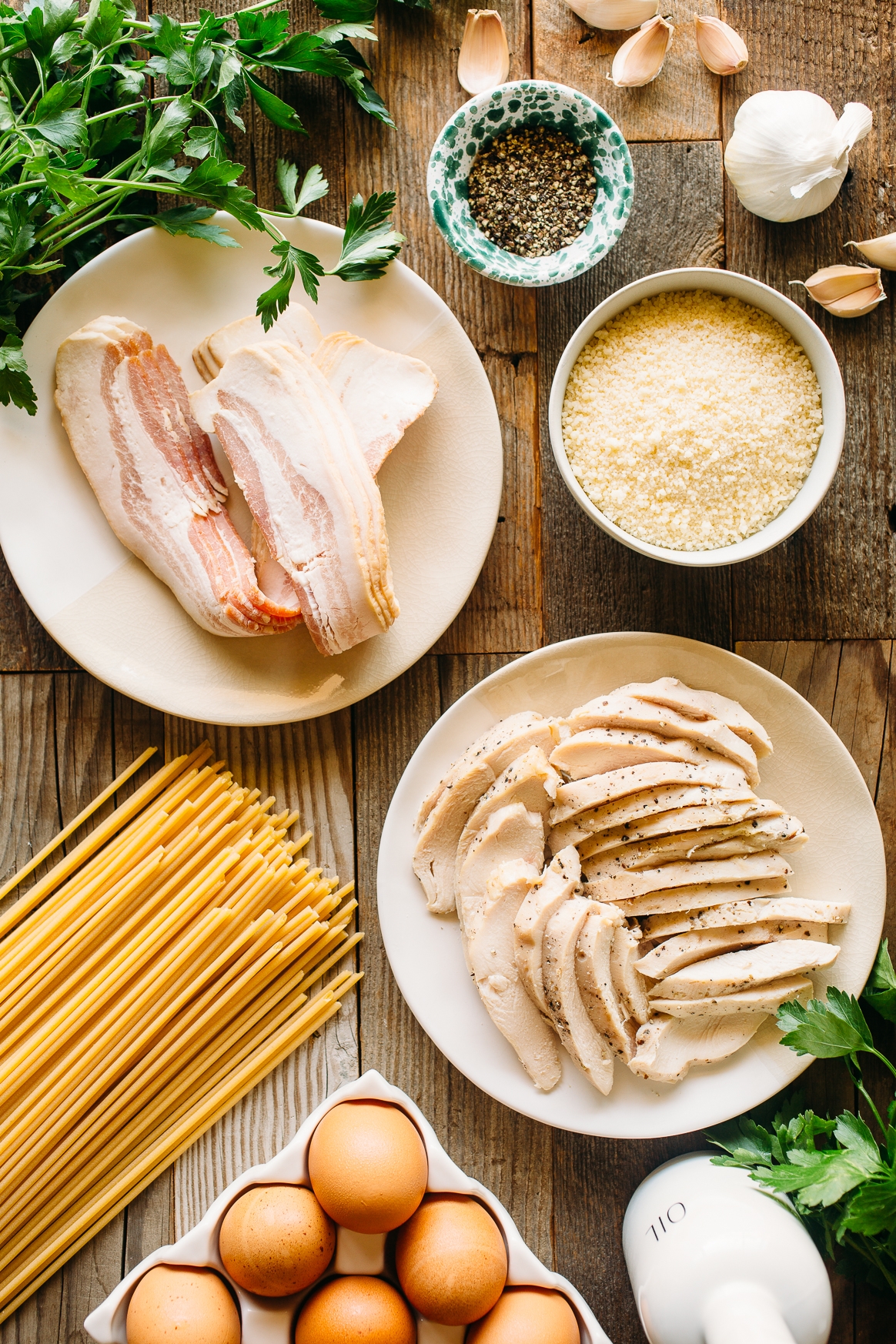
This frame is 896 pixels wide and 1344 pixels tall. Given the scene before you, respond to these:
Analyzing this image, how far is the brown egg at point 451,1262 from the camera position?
4.04 ft

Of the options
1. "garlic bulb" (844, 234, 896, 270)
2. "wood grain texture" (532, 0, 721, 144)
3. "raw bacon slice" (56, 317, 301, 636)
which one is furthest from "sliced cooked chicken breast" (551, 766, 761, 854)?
"wood grain texture" (532, 0, 721, 144)

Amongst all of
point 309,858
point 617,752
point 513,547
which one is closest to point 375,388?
point 513,547

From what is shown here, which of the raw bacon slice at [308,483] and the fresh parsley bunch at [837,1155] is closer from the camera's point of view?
the fresh parsley bunch at [837,1155]

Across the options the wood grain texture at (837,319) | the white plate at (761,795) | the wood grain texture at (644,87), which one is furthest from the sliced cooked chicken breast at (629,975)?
the wood grain texture at (644,87)

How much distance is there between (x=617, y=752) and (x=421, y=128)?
1.09 meters

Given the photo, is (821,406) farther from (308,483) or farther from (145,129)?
(145,129)

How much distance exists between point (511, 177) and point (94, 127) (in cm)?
65

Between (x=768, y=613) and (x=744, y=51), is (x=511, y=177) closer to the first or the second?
(x=744, y=51)

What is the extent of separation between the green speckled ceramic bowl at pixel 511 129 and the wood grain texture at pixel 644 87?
13 centimetres

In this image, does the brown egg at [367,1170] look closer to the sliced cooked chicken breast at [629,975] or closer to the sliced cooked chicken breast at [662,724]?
the sliced cooked chicken breast at [629,975]

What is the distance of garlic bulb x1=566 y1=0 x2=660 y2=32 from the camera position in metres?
1.46

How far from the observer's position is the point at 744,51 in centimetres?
148

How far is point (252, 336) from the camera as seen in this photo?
1.42 meters

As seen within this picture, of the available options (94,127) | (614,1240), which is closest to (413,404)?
(94,127)
